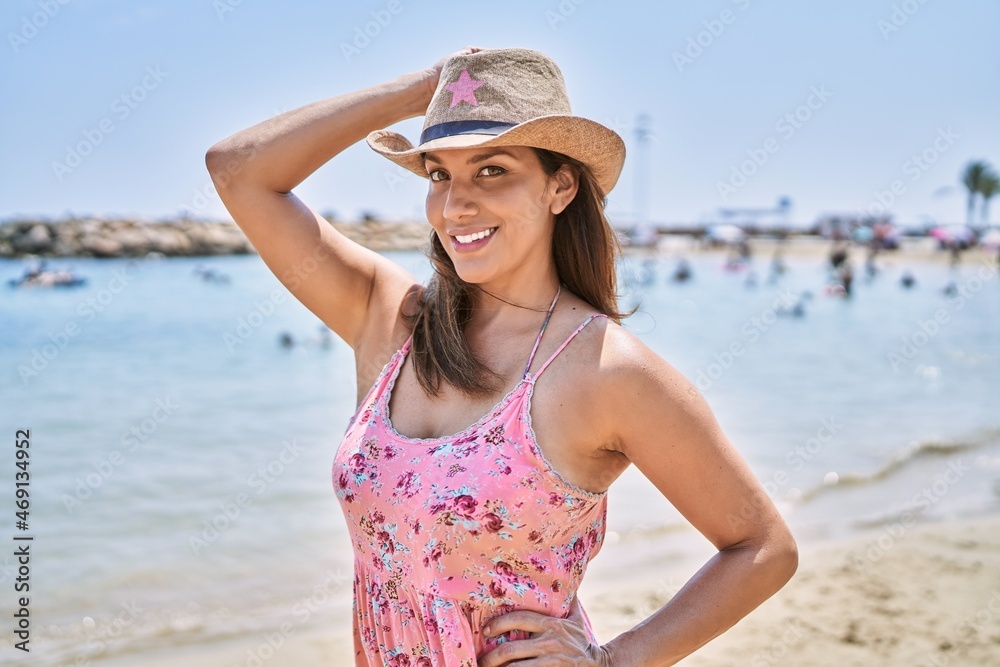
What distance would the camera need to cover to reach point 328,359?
17.3 m

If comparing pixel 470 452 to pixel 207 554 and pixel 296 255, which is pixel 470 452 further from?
pixel 207 554

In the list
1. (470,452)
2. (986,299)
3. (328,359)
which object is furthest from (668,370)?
(986,299)

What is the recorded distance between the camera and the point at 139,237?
51.4m

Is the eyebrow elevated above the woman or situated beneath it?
elevated above

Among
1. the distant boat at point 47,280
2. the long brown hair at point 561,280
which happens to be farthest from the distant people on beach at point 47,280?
the long brown hair at point 561,280

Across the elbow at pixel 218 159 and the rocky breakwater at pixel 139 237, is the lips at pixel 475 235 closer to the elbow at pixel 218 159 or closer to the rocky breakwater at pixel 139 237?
the elbow at pixel 218 159

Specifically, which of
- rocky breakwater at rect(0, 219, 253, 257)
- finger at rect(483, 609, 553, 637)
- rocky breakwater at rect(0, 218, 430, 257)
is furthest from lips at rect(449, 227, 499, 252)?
rocky breakwater at rect(0, 219, 253, 257)

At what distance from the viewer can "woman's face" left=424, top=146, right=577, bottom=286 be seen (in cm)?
185

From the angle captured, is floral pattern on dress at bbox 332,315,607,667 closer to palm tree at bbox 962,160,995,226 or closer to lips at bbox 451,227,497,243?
lips at bbox 451,227,497,243

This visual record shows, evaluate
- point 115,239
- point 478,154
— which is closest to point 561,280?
point 478,154

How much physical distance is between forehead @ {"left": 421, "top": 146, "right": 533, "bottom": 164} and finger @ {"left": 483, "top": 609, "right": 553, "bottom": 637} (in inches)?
36.5

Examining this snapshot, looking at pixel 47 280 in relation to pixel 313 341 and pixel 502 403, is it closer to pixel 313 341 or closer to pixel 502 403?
pixel 313 341

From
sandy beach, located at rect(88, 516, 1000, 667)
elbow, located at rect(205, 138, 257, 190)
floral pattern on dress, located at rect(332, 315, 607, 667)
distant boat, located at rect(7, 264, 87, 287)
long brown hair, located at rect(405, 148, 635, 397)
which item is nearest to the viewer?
floral pattern on dress, located at rect(332, 315, 607, 667)

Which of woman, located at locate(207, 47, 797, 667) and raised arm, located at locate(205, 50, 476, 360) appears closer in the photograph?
woman, located at locate(207, 47, 797, 667)
